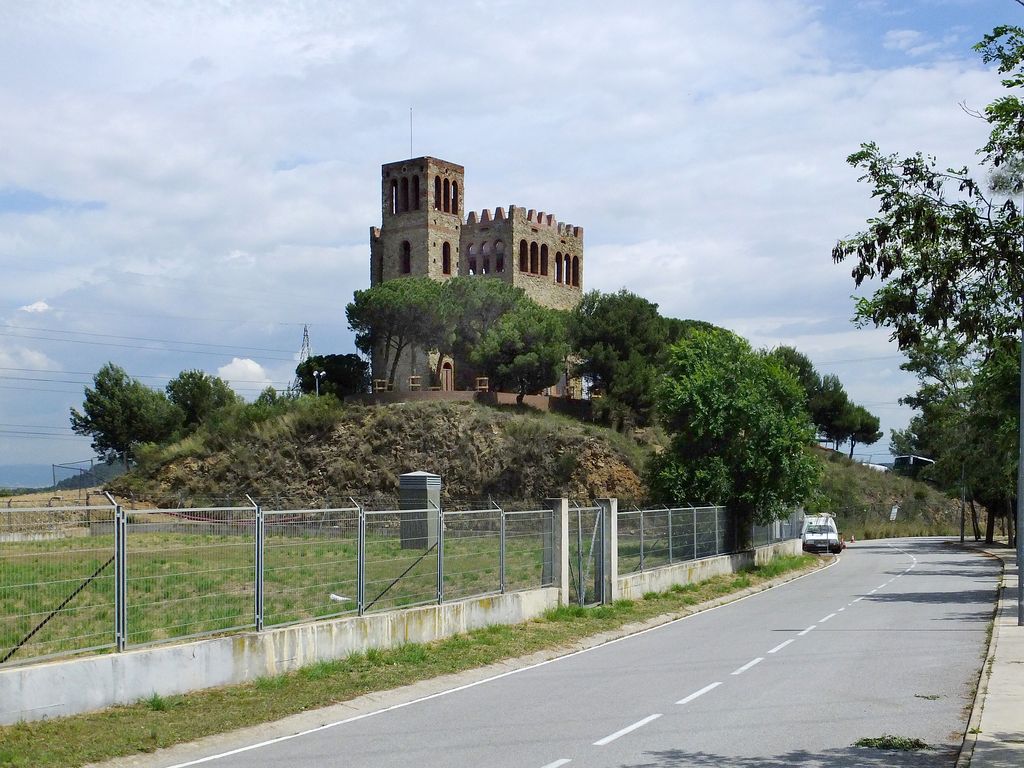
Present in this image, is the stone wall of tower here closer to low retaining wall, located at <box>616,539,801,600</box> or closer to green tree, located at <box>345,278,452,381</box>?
green tree, located at <box>345,278,452,381</box>

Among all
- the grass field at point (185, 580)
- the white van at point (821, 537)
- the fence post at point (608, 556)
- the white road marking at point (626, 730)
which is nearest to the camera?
the white road marking at point (626, 730)

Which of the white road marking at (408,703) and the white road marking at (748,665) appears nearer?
the white road marking at (408,703)

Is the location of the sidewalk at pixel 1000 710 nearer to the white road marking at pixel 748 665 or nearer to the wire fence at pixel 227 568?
the white road marking at pixel 748 665

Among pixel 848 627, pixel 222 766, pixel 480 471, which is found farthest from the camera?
pixel 480 471

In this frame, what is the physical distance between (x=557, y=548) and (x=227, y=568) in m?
10.4

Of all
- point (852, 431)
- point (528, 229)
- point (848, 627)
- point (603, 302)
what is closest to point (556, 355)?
point (603, 302)

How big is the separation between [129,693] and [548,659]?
763cm

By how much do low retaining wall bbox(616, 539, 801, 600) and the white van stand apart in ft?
34.2

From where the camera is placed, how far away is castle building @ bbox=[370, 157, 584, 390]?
9981cm

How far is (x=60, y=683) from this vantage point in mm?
11102

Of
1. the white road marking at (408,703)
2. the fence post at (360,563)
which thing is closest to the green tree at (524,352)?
the white road marking at (408,703)

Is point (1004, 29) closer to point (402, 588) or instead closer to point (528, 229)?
point (402, 588)

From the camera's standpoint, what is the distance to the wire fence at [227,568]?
38.9 ft

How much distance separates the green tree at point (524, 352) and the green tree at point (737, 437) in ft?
117
